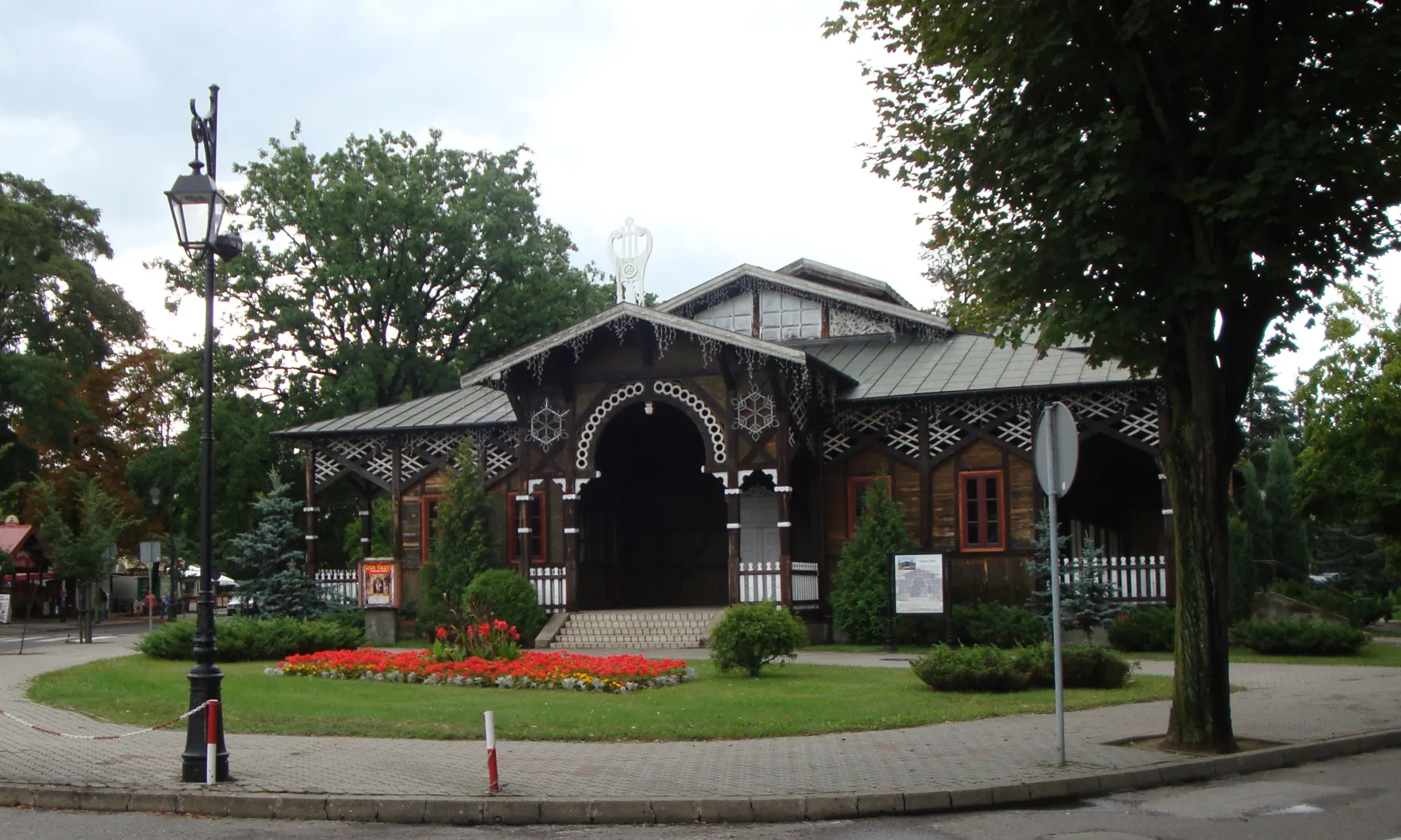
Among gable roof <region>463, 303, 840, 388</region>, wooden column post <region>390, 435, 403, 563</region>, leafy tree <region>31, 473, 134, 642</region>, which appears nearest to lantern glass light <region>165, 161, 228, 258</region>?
gable roof <region>463, 303, 840, 388</region>

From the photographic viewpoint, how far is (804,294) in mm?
32344

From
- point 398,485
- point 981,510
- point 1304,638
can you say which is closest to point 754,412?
point 981,510

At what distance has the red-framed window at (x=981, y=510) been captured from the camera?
2661 centimetres

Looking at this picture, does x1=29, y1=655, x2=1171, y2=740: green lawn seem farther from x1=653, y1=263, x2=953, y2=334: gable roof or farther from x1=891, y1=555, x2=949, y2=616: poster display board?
x1=653, y1=263, x2=953, y2=334: gable roof

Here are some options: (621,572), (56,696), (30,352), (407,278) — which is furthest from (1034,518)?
(30,352)

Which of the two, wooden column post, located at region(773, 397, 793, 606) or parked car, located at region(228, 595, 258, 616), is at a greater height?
wooden column post, located at region(773, 397, 793, 606)

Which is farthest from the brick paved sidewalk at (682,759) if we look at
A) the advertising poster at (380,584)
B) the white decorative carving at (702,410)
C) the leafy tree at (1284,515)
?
the leafy tree at (1284,515)

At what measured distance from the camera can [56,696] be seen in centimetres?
1727

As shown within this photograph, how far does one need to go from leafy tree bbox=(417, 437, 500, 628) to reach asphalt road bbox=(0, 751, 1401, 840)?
1867 cm

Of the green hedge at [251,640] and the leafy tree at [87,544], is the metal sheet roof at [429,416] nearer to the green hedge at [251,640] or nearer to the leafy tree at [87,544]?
the leafy tree at [87,544]

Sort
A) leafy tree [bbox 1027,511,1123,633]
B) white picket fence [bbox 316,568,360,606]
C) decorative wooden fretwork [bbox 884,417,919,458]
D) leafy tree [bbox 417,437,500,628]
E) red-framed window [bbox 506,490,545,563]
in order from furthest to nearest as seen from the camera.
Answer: white picket fence [bbox 316,568,360,606] < red-framed window [bbox 506,490,545,563] < leafy tree [bbox 417,437,500,628] < decorative wooden fretwork [bbox 884,417,919,458] < leafy tree [bbox 1027,511,1123,633]

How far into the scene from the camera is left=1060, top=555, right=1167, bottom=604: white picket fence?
81.5 feet

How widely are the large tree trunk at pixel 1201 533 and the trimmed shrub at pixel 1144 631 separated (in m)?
11.6

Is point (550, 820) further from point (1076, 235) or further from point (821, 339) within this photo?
point (821, 339)
